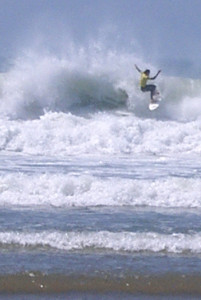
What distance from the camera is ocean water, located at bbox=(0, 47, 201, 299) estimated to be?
8211mm

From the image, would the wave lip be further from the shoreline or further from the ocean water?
the shoreline

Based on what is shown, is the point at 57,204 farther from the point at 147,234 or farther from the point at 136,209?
the point at 147,234

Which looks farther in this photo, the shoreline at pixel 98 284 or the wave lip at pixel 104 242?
the wave lip at pixel 104 242

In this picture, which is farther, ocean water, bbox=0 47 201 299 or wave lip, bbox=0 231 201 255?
wave lip, bbox=0 231 201 255

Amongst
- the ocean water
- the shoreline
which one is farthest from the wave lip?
the shoreline

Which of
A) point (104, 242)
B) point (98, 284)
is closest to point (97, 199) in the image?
point (104, 242)

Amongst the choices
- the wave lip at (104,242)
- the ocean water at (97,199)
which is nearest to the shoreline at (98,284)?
the ocean water at (97,199)

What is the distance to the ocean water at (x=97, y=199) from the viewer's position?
8.21 meters

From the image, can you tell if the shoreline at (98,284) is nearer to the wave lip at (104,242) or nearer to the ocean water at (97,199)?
the ocean water at (97,199)

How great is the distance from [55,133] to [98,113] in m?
4.83

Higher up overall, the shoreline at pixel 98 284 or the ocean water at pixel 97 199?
the ocean water at pixel 97 199

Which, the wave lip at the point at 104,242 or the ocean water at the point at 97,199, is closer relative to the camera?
the ocean water at the point at 97,199

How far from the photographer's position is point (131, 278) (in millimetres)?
8234

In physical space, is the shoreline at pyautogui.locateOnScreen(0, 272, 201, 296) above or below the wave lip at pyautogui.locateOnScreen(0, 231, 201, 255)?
below
